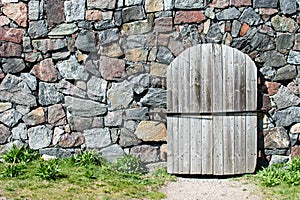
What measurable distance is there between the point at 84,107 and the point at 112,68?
724 millimetres

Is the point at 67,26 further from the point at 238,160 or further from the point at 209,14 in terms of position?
the point at 238,160

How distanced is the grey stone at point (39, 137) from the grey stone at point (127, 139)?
1.12 metres

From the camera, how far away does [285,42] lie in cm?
734

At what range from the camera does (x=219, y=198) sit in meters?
6.50

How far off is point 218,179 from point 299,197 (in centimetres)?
133

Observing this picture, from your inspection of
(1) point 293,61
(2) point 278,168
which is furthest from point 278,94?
(2) point 278,168

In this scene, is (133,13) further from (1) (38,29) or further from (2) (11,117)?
(2) (11,117)

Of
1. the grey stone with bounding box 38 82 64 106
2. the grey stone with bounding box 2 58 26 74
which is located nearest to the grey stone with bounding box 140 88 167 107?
the grey stone with bounding box 38 82 64 106

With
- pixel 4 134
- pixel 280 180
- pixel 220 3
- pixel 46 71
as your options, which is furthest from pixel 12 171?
pixel 220 3

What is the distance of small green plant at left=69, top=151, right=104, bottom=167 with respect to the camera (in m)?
7.46

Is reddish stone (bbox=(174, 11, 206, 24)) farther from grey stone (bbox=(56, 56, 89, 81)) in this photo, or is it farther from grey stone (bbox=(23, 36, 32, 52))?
grey stone (bbox=(23, 36, 32, 52))

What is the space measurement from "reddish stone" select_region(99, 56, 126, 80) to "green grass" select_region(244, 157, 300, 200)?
93.3 inches

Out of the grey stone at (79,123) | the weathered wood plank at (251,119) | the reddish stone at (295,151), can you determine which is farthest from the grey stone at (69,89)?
the reddish stone at (295,151)

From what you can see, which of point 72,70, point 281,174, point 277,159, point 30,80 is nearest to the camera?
point 281,174
